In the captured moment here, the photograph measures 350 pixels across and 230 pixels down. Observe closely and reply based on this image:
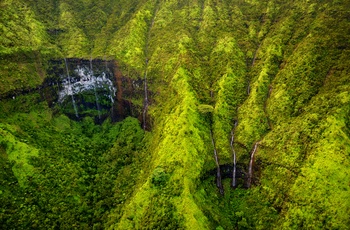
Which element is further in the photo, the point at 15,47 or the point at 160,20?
the point at 160,20

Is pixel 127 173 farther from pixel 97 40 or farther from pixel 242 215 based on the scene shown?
pixel 97 40

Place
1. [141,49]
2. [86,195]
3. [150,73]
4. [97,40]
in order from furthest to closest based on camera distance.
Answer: [97,40] < [141,49] < [150,73] < [86,195]

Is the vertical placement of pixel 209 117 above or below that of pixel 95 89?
below

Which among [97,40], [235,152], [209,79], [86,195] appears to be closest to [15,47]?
[97,40]

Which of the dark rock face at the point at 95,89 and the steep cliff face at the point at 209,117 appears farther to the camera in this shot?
the dark rock face at the point at 95,89

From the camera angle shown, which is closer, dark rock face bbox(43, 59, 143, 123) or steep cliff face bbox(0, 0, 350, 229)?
steep cliff face bbox(0, 0, 350, 229)

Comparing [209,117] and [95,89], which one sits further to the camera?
[95,89]

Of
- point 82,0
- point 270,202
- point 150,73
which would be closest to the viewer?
point 270,202

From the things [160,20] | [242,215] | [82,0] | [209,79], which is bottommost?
[242,215]
